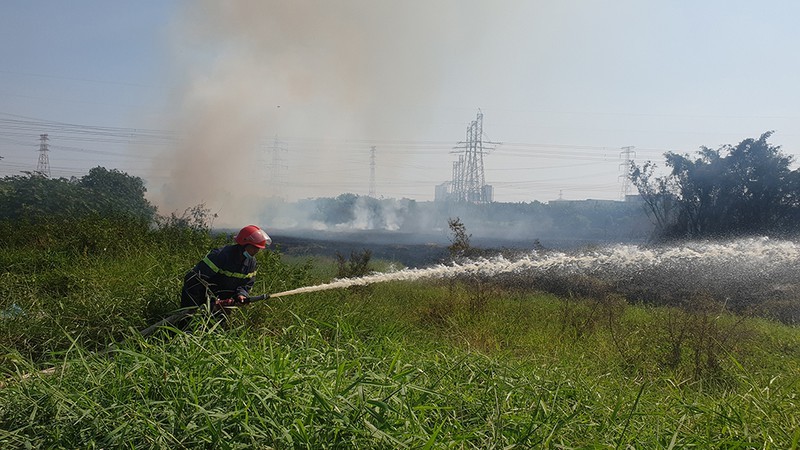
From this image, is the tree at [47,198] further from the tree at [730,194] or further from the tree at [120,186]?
the tree at [730,194]

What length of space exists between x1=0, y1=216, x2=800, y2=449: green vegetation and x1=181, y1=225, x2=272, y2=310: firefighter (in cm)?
40

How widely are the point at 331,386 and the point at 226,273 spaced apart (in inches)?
139

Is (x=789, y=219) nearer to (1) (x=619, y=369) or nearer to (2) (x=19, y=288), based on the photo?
(1) (x=619, y=369)

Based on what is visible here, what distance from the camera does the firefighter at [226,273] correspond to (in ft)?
20.7

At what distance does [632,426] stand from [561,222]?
150 ft

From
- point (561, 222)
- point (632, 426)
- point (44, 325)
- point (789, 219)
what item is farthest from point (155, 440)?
point (561, 222)

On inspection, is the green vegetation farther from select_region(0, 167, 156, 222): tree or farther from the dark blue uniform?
select_region(0, 167, 156, 222): tree

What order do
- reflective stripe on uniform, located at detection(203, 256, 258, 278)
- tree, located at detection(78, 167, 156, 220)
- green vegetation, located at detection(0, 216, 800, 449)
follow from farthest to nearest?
tree, located at detection(78, 167, 156, 220) < reflective stripe on uniform, located at detection(203, 256, 258, 278) < green vegetation, located at detection(0, 216, 800, 449)

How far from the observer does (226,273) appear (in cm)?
630

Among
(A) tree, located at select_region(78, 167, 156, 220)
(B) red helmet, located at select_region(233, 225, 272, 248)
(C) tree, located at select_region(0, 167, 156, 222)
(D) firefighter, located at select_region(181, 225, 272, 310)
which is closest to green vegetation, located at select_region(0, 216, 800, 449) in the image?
(D) firefighter, located at select_region(181, 225, 272, 310)

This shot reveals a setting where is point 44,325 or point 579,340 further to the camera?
point 579,340

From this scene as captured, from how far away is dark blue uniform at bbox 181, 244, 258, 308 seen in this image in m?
6.30

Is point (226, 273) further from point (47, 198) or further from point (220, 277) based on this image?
point (47, 198)

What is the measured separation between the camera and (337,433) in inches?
106
